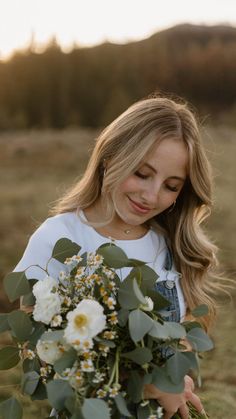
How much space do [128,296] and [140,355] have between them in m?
0.16

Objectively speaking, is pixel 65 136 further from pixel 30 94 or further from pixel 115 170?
pixel 115 170

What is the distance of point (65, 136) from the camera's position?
64.2 ft

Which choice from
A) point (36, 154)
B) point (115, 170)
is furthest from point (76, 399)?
point (36, 154)

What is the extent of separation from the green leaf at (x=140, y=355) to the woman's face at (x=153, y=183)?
0.66m

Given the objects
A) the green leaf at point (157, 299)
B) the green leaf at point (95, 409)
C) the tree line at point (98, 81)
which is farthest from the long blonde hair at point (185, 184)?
the tree line at point (98, 81)

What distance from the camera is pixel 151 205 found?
7.44 feet

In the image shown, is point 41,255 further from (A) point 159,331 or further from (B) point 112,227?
(A) point 159,331

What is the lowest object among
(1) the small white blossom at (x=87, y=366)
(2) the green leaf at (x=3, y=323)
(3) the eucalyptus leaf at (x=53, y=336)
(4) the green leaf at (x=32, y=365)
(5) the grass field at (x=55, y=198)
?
(5) the grass field at (x=55, y=198)

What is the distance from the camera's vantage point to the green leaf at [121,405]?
1688 mm

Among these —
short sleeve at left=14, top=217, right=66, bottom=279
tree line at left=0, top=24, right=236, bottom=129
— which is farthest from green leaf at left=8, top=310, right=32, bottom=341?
tree line at left=0, top=24, right=236, bottom=129

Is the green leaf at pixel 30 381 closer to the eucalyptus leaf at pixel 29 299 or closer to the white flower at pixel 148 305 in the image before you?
the eucalyptus leaf at pixel 29 299

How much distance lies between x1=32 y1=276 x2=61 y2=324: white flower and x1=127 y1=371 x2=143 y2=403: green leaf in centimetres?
29

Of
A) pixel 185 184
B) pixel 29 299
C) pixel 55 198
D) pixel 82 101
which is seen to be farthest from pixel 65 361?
pixel 82 101

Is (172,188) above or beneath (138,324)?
above
